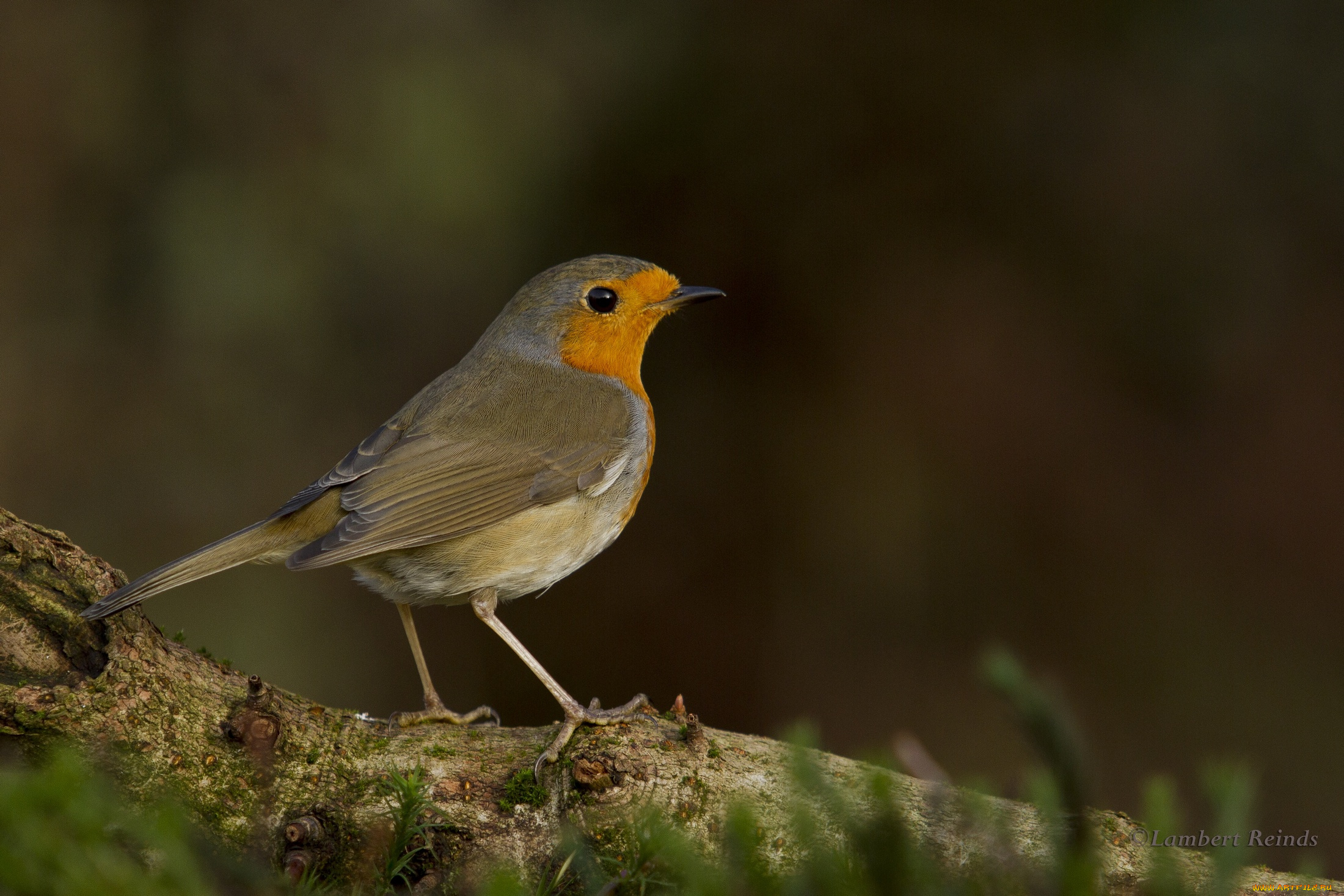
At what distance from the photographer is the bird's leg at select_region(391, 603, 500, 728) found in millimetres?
2920

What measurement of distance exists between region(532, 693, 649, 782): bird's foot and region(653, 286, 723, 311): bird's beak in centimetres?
159

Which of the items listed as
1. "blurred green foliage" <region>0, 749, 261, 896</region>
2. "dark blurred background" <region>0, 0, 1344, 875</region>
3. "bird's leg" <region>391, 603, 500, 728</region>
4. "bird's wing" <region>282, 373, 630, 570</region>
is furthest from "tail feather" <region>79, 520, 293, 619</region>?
"dark blurred background" <region>0, 0, 1344, 875</region>

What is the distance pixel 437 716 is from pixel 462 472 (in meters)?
0.77

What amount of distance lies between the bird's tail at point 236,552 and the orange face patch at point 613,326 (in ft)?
3.57

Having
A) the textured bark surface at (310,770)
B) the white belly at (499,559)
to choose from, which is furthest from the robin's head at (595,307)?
the textured bark surface at (310,770)

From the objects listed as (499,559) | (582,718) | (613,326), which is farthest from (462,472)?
(582,718)

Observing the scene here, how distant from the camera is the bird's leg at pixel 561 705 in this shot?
226 centimetres

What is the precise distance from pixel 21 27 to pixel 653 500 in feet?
11.7

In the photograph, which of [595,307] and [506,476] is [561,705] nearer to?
[506,476]

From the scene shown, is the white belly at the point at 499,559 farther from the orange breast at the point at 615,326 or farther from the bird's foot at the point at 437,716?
the orange breast at the point at 615,326

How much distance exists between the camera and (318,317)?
4.86 metres

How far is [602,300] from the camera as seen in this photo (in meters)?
3.89

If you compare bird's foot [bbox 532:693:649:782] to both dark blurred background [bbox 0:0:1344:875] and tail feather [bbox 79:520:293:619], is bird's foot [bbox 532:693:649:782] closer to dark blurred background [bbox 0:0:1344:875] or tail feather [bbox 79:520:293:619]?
tail feather [bbox 79:520:293:619]

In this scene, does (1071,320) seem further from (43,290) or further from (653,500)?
(43,290)
